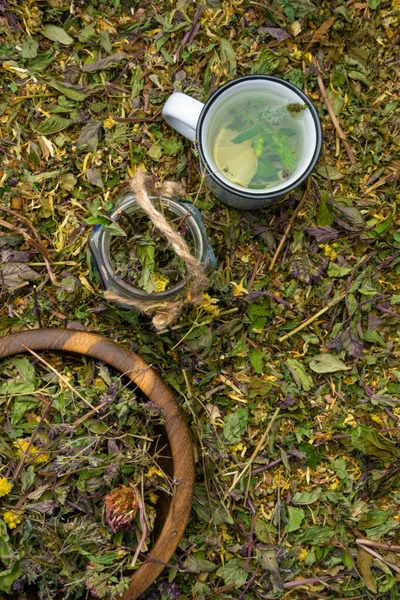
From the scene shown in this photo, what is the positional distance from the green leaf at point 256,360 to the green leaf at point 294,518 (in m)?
0.40

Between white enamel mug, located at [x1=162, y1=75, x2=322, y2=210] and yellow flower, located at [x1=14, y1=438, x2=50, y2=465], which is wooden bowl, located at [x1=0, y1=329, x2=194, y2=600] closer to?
yellow flower, located at [x1=14, y1=438, x2=50, y2=465]

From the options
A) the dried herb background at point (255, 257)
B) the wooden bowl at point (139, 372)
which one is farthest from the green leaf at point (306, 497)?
the wooden bowl at point (139, 372)

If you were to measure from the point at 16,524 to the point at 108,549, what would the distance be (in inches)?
8.8

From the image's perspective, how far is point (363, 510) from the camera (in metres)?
1.76

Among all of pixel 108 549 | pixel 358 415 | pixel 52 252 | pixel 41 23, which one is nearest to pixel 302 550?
pixel 358 415

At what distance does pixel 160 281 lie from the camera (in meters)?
1.58

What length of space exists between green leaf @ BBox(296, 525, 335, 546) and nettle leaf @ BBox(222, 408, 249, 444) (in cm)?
32

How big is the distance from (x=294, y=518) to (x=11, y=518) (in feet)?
2.56

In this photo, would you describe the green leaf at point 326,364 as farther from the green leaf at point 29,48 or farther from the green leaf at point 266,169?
the green leaf at point 29,48

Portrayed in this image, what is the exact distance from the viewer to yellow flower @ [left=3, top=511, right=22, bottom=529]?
1.42 m

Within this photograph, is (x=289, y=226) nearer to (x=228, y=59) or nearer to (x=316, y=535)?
(x=228, y=59)

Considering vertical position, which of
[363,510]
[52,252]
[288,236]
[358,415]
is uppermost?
[288,236]

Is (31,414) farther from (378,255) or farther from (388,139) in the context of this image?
(388,139)

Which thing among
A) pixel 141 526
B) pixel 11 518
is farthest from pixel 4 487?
pixel 141 526
